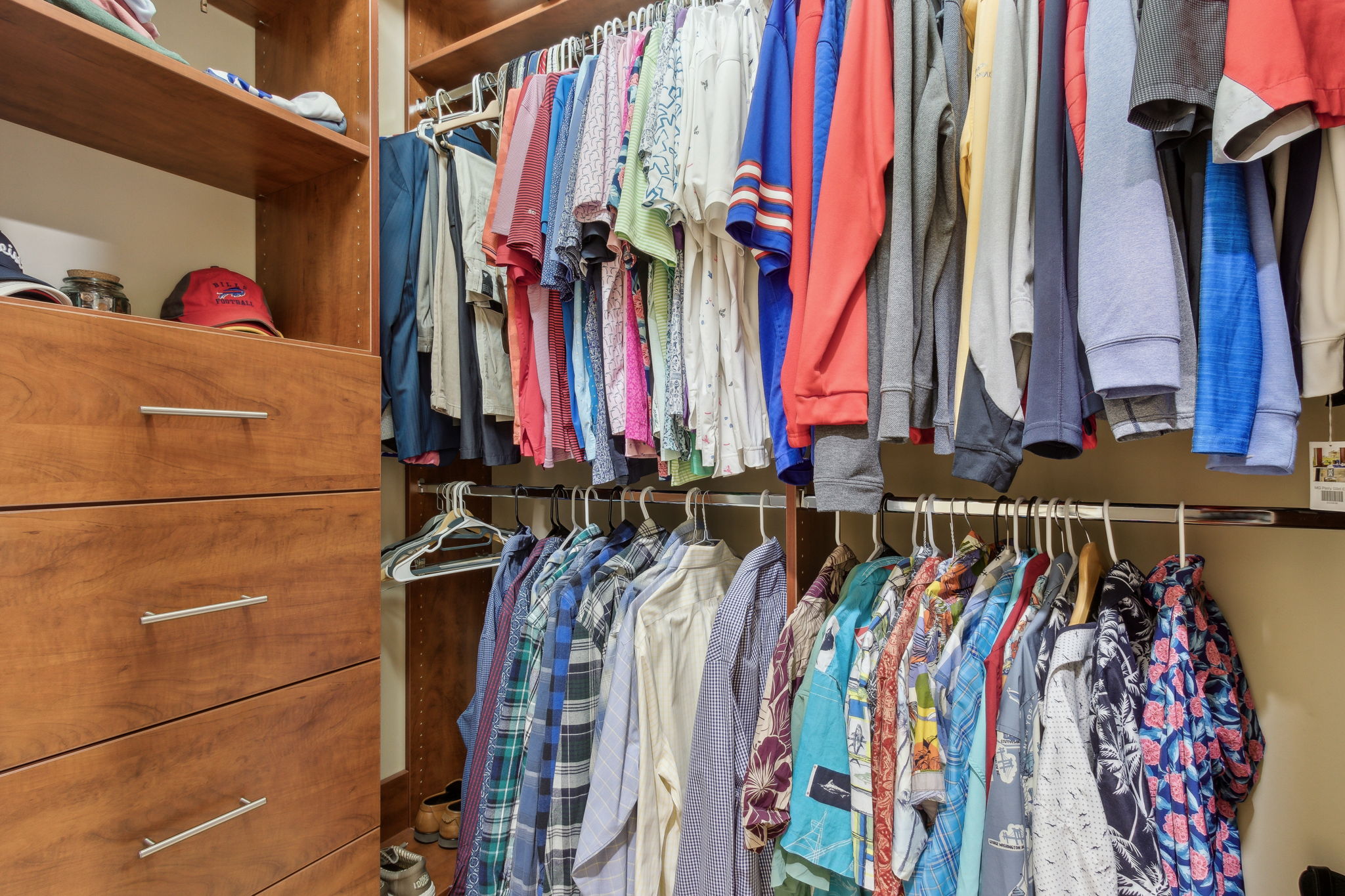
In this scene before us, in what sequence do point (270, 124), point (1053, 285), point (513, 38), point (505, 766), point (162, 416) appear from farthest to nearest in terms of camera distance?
point (513, 38), point (505, 766), point (270, 124), point (162, 416), point (1053, 285)

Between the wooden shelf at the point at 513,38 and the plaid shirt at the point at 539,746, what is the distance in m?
1.33

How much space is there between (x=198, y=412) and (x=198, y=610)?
0.29m

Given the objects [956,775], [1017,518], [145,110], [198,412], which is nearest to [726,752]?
[956,775]

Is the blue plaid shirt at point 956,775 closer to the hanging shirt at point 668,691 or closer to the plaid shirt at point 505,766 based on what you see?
the hanging shirt at point 668,691

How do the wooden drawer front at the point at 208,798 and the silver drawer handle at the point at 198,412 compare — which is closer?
the wooden drawer front at the point at 208,798

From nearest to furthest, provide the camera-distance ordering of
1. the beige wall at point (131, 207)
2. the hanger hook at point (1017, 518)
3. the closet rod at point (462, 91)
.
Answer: the hanger hook at point (1017, 518) < the beige wall at point (131, 207) < the closet rod at point (462, 91)

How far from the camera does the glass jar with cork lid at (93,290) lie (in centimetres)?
108

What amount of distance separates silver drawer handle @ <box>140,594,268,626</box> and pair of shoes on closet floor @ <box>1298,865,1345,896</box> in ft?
5.39

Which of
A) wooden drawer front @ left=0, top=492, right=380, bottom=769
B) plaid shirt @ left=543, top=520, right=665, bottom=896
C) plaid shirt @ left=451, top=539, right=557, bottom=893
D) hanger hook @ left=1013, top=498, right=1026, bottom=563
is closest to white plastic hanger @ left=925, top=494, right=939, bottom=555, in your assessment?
hanger hook @ left=1013, top=498, right=1026, bottom=563

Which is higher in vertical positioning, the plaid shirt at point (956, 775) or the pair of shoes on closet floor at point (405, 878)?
the plaid shirt at point (956, 775)

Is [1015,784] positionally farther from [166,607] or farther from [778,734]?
[166,607]

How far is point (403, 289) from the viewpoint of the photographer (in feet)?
4.98

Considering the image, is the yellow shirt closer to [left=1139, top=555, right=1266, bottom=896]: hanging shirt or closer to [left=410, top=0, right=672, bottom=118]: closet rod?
[left=1139, top=555, right=1266, bottom=896]: hanging shirt

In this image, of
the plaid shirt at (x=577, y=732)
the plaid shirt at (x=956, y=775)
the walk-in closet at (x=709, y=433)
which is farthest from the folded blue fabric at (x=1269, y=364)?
the plaid shirt at (x=577, y=732)
